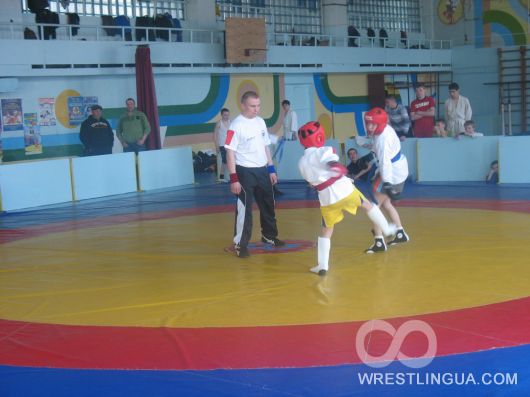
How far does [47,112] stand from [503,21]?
18.7 metres

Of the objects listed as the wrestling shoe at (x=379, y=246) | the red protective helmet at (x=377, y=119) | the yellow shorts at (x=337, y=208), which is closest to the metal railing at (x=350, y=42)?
the red protective helmet at (x=377, y=119)

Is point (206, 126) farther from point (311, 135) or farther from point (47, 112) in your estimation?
point (311, 135)

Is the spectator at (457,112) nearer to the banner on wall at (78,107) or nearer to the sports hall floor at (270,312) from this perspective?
the sports hall floor at (270,312)

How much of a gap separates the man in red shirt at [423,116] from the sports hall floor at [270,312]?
4.64 metres

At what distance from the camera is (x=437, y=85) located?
31500 mm

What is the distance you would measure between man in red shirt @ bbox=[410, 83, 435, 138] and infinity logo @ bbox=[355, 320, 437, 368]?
9967mm

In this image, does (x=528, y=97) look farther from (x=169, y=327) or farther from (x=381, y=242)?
(x=169, y=327)

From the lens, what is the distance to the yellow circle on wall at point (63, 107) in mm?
19078

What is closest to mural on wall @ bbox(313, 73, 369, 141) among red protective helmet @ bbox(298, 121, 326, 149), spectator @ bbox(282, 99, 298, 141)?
spectator @ bbox(282, 99, 298, 141)

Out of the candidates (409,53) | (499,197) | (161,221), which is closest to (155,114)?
(161,221)

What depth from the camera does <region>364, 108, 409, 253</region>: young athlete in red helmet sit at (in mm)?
8664

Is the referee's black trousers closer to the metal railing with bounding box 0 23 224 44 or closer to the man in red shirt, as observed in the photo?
the man in red shirt

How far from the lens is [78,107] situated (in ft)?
64.1

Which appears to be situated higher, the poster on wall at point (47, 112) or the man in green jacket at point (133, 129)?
the poster on wall at point (47, 112)
